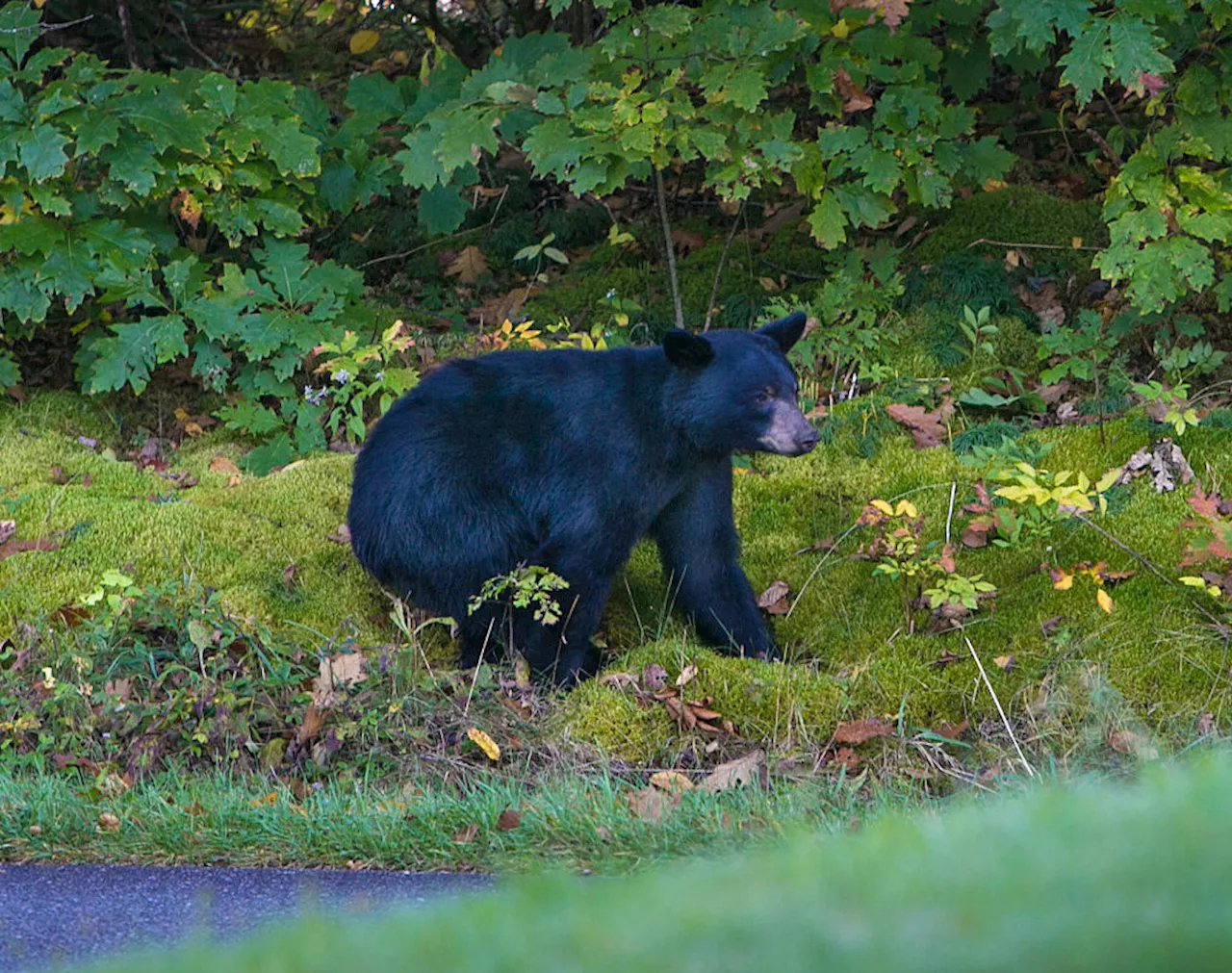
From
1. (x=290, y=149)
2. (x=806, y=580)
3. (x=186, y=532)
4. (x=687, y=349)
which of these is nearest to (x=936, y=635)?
(x=806, y=580)

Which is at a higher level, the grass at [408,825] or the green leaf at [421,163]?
the green leaf at [421,163]

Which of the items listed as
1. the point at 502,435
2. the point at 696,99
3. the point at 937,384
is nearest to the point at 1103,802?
the point at 502,435

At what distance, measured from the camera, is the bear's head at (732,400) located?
5.91 metres

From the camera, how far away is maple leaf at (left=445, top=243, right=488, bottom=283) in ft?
32.2

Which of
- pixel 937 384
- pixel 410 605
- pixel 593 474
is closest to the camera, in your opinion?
pixel 593 474

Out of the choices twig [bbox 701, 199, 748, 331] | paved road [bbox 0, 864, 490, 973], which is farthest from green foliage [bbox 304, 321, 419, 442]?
paved road [bbox 0, 864, 490, 973]

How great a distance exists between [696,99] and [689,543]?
3244 mm

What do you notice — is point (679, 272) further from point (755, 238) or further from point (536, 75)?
point (536, 75)

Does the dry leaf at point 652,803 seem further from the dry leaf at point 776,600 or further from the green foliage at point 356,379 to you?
the green foliage at point 356,379

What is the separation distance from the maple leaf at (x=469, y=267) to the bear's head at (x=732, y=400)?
4094mm

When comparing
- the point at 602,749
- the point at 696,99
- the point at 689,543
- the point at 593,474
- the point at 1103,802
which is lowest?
the point at 602,749

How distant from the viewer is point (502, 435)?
618 cm

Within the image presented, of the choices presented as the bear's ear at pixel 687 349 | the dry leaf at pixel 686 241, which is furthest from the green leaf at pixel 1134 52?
the dry leaf at pixel 686 241

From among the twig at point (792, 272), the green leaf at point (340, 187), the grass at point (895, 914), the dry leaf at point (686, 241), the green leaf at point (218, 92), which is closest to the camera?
the grass at point (895, 914)
